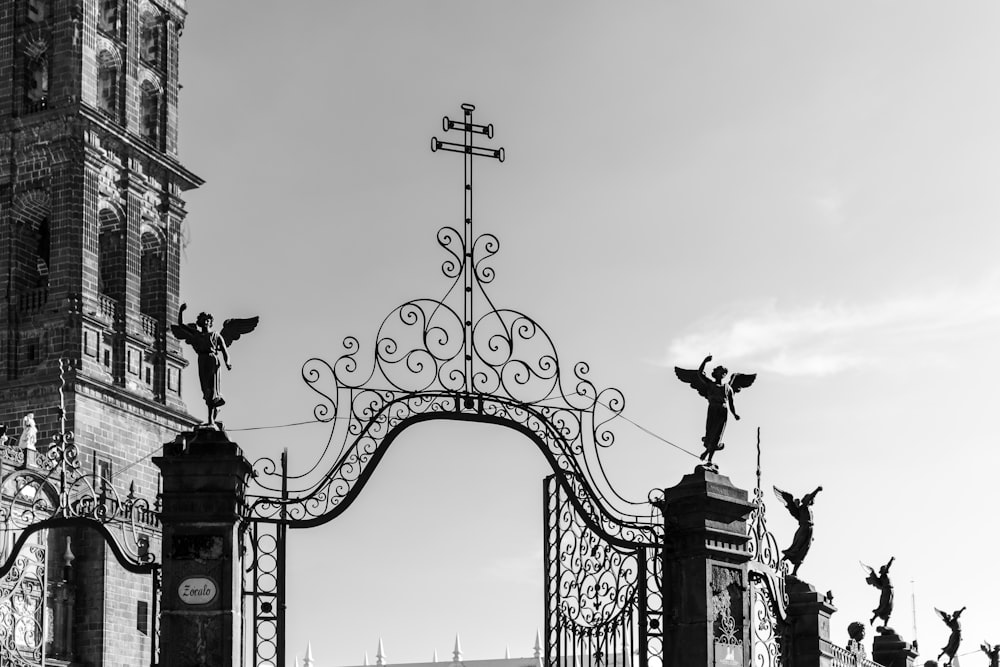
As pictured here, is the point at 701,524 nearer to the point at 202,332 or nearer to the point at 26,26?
the point at 202,332

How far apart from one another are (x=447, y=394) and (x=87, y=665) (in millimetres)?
24776

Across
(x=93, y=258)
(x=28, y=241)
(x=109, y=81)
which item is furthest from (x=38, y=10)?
(x=93, y=258)

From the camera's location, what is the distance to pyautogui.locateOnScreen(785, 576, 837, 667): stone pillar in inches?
941

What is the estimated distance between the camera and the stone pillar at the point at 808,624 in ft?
78.4

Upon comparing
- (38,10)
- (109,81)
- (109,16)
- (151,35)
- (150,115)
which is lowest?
(150,115)

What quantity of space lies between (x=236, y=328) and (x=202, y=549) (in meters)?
2.48

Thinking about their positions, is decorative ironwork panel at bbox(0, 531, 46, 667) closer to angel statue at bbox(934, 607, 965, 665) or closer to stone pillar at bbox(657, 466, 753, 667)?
stone pillar at bbox(657, 466, 753, 667)

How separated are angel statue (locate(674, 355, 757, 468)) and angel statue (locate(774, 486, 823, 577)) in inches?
111

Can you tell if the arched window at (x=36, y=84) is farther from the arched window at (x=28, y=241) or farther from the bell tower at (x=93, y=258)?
the arched window at (x=28, y=241)

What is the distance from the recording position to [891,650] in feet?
100

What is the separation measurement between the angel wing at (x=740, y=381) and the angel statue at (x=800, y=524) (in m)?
2.82

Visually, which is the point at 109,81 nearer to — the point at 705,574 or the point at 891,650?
the point at 891,650

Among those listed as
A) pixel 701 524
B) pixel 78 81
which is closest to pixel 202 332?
pixel 701 524

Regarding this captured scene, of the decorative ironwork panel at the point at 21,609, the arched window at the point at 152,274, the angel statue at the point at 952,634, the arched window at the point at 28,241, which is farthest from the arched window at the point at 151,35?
the angel statue at the point at 952,634
